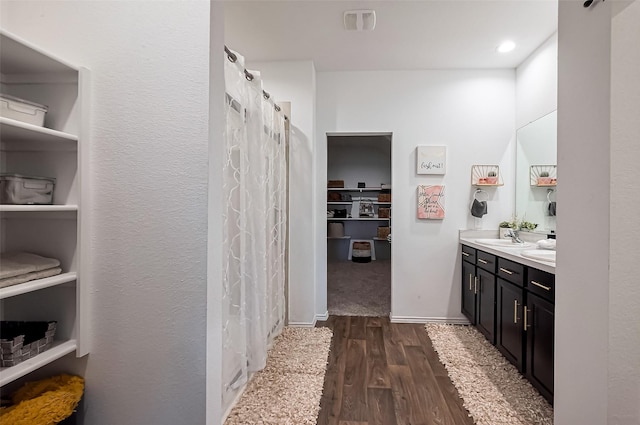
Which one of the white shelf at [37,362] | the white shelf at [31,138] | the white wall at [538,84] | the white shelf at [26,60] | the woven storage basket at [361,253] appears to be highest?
the white wall at [538,84]

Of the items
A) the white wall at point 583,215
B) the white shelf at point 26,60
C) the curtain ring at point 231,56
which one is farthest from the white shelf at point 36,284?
the white wall at point 583,215

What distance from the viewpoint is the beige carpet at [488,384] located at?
183 centimetres

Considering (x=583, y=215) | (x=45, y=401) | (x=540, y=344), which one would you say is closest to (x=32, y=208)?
(x=45, y=401)

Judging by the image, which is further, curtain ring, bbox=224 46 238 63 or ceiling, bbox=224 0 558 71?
ceiling, bbox=224 0 558 71

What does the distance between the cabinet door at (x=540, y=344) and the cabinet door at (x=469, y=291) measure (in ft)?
3.15

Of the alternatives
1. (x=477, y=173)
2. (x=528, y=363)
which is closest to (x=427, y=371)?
(x=528, y=363)

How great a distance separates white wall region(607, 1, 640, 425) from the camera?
1.06m

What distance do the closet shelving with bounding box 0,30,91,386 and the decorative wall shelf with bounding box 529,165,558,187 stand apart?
328 cm

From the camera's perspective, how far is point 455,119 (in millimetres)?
3432

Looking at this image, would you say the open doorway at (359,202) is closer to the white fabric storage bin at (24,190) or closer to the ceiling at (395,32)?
the ceiling at (395,32)

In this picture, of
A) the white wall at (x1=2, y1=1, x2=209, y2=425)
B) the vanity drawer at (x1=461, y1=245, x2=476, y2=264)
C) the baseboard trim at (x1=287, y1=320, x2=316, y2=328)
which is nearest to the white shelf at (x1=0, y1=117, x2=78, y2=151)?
the white wall at (x1=2, y1=1, x2=209, y2=425)

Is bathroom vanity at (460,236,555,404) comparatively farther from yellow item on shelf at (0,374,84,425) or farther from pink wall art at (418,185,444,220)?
yellow item on shelf at (0,374,84,425)

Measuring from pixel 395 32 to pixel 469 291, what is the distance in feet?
7.90

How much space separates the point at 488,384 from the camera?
7.07ft
